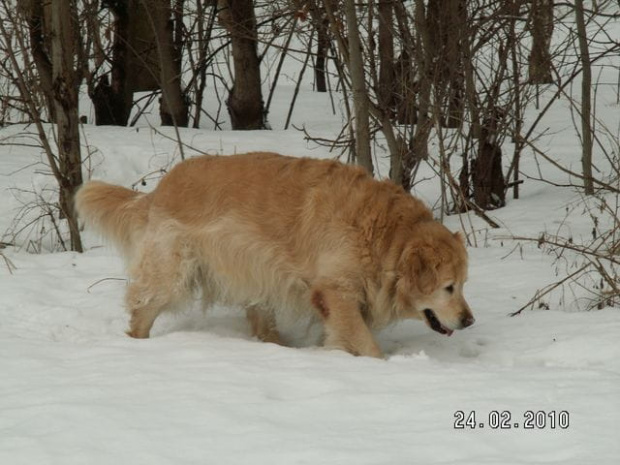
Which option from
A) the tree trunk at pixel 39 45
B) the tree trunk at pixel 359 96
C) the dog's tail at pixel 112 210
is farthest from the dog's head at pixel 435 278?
the tree trunk at pixel 39 45

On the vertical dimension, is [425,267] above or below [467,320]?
above

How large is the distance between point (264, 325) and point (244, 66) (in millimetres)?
6495

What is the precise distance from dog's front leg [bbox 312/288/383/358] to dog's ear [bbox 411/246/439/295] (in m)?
0.43

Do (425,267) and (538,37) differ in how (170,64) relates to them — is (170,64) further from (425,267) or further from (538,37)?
(425,267)

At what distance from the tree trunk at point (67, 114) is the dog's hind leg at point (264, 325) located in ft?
8.14

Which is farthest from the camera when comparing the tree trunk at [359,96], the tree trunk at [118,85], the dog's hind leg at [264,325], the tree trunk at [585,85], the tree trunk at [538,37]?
the tree trunk at [118,85]

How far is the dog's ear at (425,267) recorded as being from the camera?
18.3ft

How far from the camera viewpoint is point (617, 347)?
523cm

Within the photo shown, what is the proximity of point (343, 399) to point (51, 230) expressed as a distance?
500 centimetres

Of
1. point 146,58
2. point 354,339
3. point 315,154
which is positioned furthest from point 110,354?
point 146,58

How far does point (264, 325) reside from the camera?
6.34 metres

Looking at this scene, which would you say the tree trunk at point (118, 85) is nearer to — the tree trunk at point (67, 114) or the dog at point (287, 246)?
the tree trunk at point (67, 114)

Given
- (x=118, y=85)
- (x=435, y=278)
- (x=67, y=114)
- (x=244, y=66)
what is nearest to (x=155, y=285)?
(x=435, y=278)
